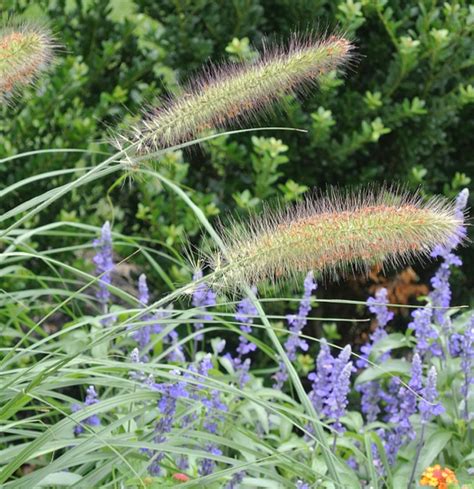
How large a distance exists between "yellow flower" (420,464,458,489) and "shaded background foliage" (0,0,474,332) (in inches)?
64.0

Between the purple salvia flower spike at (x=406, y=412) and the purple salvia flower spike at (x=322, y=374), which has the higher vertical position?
the purple salvia flower spike at (x=322, y=374)

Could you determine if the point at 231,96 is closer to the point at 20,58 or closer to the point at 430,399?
the point at 20,58

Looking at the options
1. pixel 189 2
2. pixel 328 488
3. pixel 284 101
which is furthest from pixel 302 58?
pixel 189 2

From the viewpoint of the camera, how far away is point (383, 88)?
485 centimetres

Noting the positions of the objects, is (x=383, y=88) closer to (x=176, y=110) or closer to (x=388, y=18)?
(x=388, y=18)

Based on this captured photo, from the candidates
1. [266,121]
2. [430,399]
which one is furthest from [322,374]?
[266,121]

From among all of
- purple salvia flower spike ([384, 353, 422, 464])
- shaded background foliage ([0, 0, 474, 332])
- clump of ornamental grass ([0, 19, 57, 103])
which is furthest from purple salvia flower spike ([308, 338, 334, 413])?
clump of ornamental grass ([0, 19, 57, 103])

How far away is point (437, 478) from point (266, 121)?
2.16 m

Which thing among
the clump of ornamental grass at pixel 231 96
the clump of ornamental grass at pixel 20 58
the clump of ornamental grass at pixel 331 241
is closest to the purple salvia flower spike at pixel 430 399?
the clump of ornamental grass at pixel 331 241

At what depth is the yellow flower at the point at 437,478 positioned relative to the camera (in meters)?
3.12

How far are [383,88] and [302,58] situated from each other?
2304 millimetres

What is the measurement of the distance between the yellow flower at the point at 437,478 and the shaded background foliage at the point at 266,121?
64.0 inches

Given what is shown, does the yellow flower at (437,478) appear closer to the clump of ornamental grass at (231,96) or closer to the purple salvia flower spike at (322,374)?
the purple salvia flower spike at (322,374)

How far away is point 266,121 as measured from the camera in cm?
485
